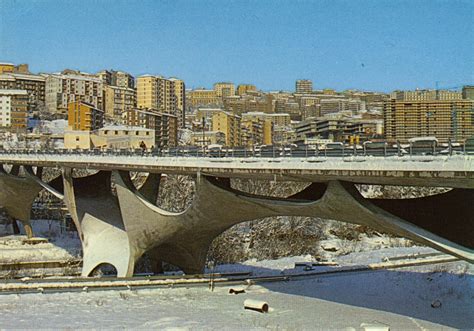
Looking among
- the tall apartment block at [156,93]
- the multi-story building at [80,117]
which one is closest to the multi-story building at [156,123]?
the multi-story building at [80,117]

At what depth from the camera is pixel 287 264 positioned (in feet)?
97.7

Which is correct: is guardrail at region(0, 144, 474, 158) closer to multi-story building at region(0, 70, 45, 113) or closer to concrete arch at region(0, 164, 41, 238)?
concrete arch at region(0, 164, 41, 238)

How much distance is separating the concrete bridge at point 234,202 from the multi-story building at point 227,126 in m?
59.4

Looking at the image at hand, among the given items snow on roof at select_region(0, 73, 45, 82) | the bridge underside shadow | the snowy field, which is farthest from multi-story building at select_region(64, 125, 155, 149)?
snow on roof at select_region(0, 73, 45, 82)

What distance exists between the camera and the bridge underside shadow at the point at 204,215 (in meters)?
15.5

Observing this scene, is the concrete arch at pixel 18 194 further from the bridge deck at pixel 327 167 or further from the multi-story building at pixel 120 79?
the multi-story building at pixel 120 79

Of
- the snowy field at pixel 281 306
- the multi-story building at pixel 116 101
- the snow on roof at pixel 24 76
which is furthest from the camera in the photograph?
the multi-story building at pixel 116 101

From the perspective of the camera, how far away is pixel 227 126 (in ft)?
306

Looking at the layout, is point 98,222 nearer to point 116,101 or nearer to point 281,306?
point 281,306

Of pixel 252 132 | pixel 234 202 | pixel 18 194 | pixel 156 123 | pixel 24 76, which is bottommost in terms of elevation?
pixel 18 194

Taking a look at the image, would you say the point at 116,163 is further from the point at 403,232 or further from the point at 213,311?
the point at 403,232

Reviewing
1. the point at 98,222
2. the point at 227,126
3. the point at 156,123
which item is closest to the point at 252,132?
the point at 227,126

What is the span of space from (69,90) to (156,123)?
1920 inches

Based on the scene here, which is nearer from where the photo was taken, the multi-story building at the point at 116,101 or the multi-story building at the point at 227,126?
the multi-story building at the point at 227,126
